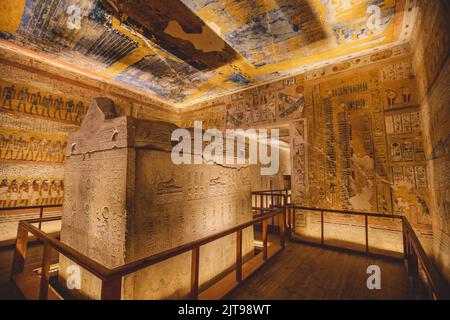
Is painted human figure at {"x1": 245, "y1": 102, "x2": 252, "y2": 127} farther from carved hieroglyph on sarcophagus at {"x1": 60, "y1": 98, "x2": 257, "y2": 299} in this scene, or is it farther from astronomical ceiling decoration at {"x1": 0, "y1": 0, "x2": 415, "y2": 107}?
carved hieroglyph on sarcophagus at {"x1": 60, "y1": 98, "x2": 257, "y2": 299}

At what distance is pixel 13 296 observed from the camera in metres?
2.21

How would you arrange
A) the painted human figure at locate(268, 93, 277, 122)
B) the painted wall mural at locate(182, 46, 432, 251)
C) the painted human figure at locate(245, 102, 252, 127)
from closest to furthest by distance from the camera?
1. the painted wall mural at locate(182, 46, 432, 251)
2. the painted human figure at locate(268, 93, 277, 122)
3. the painted human figure at locate(245, 102, 252, 127)

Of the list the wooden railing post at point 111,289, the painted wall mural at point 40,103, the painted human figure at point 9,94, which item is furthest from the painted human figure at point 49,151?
the wooden railing post at point 111,289

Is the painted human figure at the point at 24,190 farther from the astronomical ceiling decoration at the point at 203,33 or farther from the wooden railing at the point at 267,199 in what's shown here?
the wooden railing at the point at 267,199

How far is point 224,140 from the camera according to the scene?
3178 millimetres

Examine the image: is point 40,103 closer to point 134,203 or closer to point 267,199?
point 134,203

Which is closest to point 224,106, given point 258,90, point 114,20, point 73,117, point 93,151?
point 258,90

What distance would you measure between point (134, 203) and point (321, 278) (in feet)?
8.05

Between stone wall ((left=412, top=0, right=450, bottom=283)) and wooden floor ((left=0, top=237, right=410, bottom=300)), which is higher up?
stone wall ((left=412, top=0, right=450, bottom=283))

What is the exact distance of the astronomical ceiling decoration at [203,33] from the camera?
11.4 feet

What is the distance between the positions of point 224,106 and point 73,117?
4462 mm

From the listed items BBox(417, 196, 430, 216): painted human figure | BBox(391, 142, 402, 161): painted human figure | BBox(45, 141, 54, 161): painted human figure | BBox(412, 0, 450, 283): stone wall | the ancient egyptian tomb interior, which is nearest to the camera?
the ancient egyptian tomb interior

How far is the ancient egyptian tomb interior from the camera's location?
6.83 ft

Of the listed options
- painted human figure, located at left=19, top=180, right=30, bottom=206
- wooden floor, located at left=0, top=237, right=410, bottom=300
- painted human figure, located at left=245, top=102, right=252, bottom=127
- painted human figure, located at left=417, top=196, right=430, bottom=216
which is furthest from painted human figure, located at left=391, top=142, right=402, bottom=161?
painted human figure, located at left=19, top=180, right=30, bottom=206
